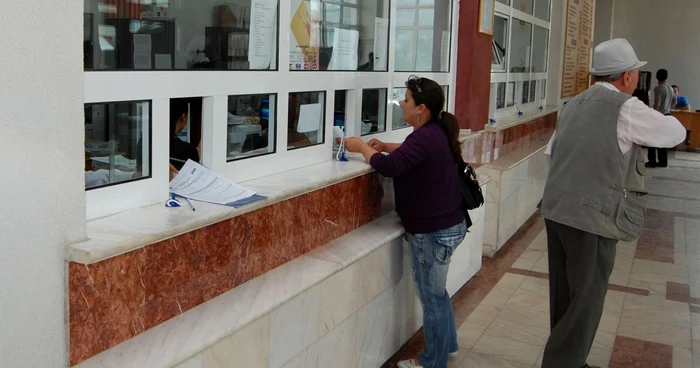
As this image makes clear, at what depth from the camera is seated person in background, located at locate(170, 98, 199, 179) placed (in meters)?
2.54

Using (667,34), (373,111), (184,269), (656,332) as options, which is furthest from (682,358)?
(667,34)

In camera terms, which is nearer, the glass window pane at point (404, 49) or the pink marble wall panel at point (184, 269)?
the pink marble wall panel at point (184, 269)

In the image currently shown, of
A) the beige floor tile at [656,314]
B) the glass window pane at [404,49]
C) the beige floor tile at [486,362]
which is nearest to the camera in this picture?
the beige floor tile at [486,362]

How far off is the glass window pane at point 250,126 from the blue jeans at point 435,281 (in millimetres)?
860

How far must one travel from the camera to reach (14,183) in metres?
1.68

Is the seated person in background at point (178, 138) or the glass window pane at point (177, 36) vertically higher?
the glass window pane at point (177, 36)

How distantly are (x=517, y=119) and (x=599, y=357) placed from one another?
368 centimetres

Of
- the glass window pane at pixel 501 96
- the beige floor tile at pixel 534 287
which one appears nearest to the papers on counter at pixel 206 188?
the beige floor tile at pixel 534 287

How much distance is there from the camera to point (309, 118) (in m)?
3.29

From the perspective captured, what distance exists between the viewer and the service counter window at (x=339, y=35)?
3.13 metres

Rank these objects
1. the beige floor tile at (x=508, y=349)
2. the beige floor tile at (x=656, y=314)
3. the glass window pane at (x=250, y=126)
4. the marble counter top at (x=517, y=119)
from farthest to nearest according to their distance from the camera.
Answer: the marble counter top at (x=517, y=119) < the beige floor tile at (x=656, y=314) < the beige floor tile at (x=508, y=349) < the glass window pane at (x=250, y=126)

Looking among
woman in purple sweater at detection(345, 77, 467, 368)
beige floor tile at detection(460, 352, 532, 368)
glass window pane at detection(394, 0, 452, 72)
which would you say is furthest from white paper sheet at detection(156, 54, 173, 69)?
beige floor tile at detection(460, 352, 532, 368)

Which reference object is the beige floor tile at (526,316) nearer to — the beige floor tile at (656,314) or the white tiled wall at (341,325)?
the beige floor tile at (656,314)

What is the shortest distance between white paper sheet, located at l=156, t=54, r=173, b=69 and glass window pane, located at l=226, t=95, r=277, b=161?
377 mm
